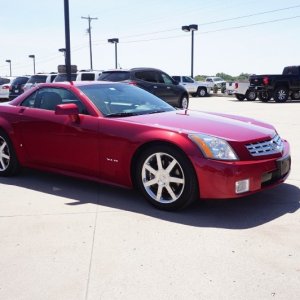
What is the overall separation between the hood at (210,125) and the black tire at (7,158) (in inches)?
78.3

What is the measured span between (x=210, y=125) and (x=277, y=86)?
778 inches

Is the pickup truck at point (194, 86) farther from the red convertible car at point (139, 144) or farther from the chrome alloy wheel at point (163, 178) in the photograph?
the chrome alloy wheel at point (163, 178)

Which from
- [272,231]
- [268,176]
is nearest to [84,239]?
[272,231]

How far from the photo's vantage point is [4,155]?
6.30 meters

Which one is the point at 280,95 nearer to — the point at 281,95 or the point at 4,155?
the point at 281,95

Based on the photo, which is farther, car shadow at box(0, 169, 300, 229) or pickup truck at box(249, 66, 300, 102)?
pickup truck at box(249, 66, 300, 102)

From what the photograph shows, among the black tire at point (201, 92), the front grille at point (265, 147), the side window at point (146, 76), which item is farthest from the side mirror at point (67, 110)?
the black tire at point (201, 92)

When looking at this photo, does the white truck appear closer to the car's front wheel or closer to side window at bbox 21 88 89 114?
the car's front wheel

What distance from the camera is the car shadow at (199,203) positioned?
445 centimetres

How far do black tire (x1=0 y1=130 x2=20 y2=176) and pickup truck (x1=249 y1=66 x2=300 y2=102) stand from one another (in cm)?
1900

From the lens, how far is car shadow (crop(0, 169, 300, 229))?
4.45 meters

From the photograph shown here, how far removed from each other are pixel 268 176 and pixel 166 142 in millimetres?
1088

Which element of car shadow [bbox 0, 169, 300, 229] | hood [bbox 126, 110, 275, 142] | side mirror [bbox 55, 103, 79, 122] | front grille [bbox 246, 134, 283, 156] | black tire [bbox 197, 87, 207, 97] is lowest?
black tire [bbox 197, 87, 207, 97]

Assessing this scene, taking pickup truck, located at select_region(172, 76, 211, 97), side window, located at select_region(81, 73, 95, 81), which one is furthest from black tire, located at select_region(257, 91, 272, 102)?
pickup truck, located at select_region(172, 76, 211, 97)
